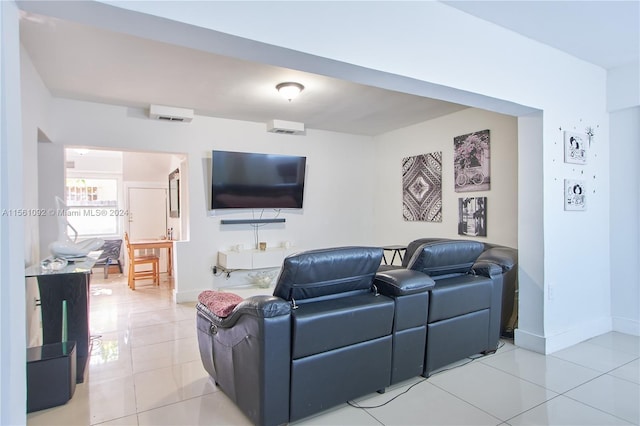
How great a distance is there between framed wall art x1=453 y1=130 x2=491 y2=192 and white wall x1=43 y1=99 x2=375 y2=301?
6.48 feet

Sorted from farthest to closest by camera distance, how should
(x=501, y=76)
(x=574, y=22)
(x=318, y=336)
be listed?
1. (x=501, y=76)
2. (x=574, y=22)
3. (x=318, y=336)

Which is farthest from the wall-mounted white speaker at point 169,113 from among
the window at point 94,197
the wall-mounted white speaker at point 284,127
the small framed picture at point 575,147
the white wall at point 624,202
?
the white wall at point 624,202

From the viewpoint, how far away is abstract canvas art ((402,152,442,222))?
16.9 feet

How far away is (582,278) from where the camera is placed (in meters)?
3.41

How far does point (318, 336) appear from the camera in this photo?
201 centimetres

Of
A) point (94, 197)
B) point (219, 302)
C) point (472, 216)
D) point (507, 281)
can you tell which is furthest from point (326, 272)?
point (94, 197)

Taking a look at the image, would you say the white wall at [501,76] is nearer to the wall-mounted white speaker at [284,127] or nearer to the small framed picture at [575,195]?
the small framed picture at [575,195]

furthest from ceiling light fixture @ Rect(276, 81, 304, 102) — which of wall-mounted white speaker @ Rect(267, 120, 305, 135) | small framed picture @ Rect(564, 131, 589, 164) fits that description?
small framed picture @ Rect(564, 131, 589, 164)

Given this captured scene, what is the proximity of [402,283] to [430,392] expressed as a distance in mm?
789

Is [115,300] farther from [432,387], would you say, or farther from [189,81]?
[432,387]

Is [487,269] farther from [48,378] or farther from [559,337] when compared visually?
[48,378]

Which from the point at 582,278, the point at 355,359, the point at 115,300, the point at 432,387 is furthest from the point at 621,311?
the point at 115,300

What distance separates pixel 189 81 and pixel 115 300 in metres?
3.44

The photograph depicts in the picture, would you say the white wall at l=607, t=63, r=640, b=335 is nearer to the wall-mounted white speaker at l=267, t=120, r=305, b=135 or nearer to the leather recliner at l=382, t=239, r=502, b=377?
the leather recliner at l=382, t=239, r=502, b=377
